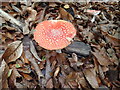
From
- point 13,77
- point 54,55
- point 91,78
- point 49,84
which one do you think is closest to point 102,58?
point 91,78

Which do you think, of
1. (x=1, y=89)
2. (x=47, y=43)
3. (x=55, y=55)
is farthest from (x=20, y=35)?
(x=1, y=89)

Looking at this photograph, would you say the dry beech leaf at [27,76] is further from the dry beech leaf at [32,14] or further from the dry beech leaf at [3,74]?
the dry beech leaf at [32,14]

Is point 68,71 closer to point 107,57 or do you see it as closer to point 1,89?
point 107,57

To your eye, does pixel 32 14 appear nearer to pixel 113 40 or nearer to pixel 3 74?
pixel 3 74

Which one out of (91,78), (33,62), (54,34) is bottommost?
(91,78)

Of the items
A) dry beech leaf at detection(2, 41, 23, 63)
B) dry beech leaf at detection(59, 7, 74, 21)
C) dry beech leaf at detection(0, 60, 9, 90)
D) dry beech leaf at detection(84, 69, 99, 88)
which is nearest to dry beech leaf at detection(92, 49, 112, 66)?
dry beech leaf at detection(84, 69, 99, 88)

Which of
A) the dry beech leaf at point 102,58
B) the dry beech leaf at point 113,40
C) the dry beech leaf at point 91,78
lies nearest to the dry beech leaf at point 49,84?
the dry beech leaf at point 91,78
